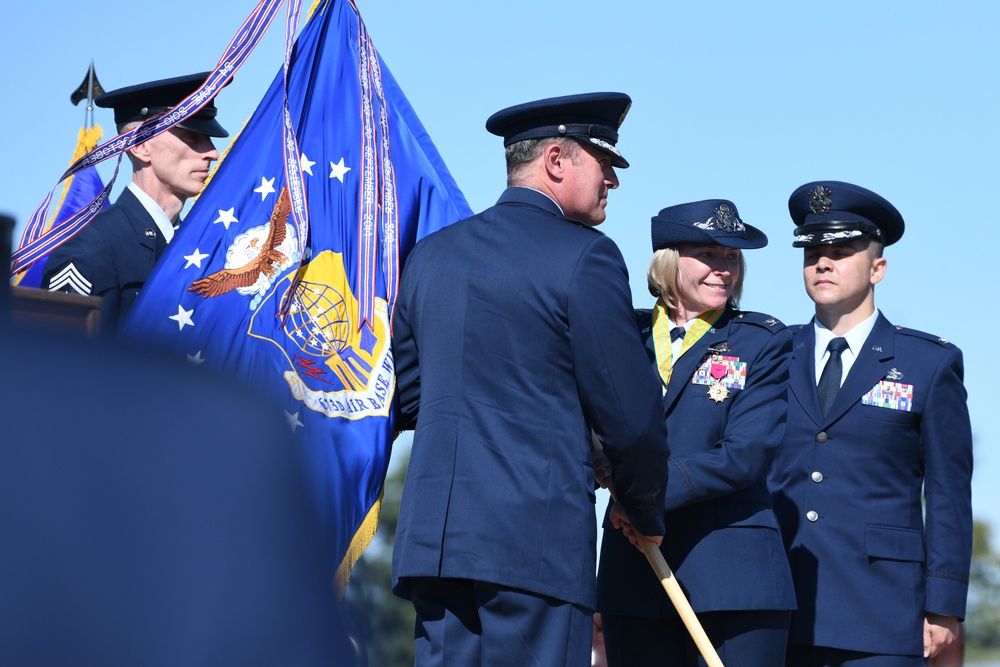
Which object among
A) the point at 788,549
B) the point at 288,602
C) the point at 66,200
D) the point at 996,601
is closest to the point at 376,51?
the point at 66,200

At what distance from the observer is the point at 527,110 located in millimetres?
4059

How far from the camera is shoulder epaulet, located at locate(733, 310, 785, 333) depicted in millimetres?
4703

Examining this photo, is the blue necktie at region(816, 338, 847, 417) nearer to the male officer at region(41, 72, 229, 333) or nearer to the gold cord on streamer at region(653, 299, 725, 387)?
the gold cord on streamer at region(653, 299, 725, 387)

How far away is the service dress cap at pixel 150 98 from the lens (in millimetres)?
5453

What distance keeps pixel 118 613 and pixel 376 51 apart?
14.1 ft

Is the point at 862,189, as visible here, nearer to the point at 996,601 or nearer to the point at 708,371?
the point at 708,371

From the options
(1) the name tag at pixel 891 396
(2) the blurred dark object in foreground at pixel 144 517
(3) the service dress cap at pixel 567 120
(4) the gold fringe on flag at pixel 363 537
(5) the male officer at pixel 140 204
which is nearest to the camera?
(2) the blurred dark object in foreground at pixel 144 517

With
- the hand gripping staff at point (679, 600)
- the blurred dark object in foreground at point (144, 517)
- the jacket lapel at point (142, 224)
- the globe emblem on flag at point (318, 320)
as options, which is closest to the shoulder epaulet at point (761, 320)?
the hand gripping staff at point (679, 600)

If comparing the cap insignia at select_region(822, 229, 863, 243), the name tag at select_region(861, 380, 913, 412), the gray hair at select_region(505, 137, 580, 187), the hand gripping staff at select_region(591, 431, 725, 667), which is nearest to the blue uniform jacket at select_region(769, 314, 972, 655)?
the name tag at select_region(861, 380, 913, 412)

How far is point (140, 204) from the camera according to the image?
521 centimetres

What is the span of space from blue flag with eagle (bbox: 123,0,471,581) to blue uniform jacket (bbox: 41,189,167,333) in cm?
24

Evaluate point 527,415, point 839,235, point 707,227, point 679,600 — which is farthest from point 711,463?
point 839,235

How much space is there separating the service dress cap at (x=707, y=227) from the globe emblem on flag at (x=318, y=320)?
1074mm

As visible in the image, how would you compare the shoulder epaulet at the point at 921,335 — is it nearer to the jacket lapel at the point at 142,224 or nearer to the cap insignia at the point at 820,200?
the cap insignia at the point at 820,200
